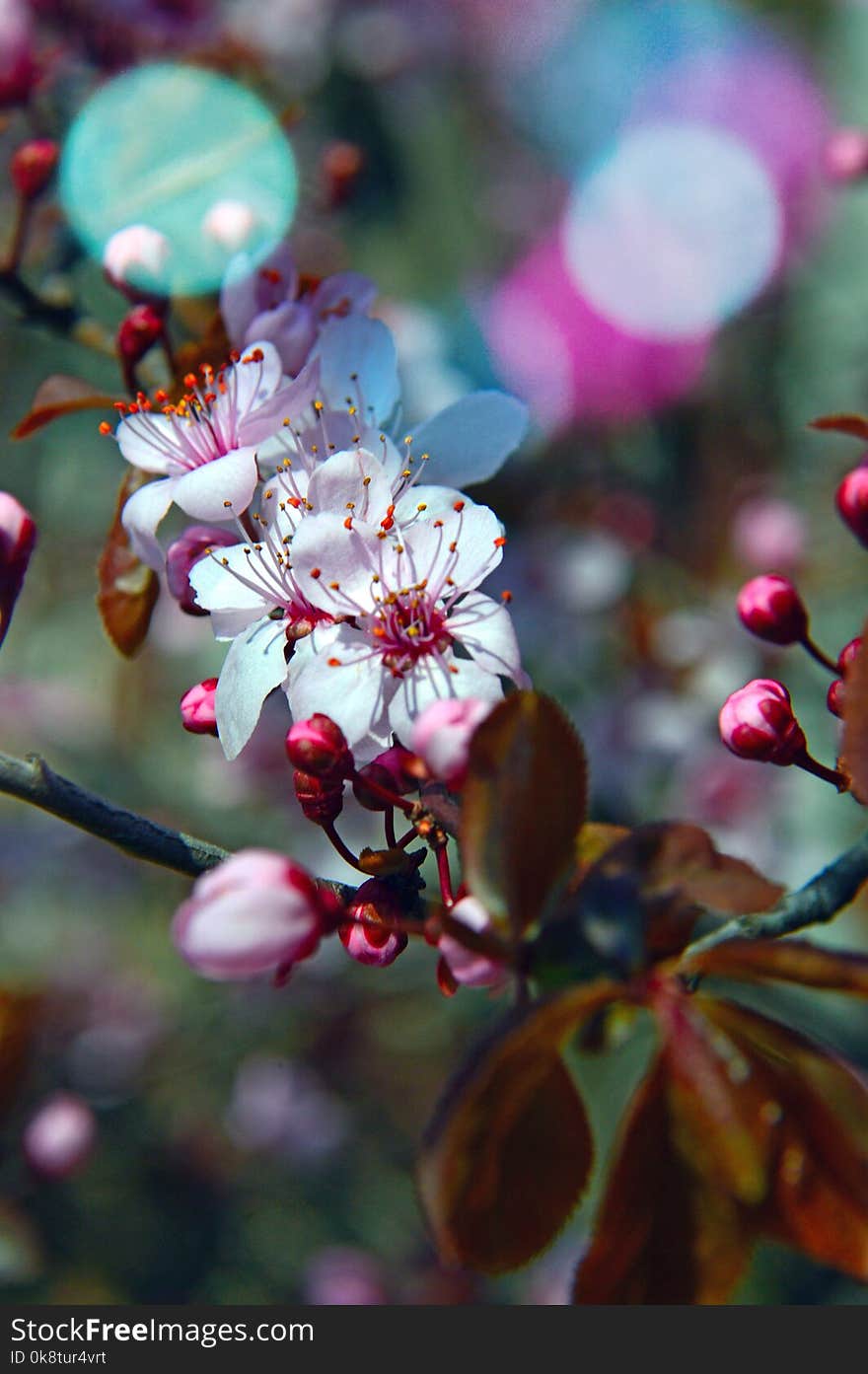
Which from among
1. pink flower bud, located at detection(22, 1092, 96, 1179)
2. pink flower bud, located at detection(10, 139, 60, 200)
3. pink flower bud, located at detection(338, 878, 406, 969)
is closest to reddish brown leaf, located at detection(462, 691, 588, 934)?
pink flower bud, located at detection(338, 878, 406, 969)

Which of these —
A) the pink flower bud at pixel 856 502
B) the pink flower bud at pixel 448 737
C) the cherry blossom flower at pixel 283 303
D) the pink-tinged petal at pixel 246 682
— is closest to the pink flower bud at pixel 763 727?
the pink flower bud at pixel 856 502

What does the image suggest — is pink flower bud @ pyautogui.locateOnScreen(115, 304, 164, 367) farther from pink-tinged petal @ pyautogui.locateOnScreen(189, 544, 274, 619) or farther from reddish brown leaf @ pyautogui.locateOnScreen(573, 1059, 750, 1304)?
reddish brown leaf @ pyautogui.locateOnScreen(573, 1059, 750, 1304)

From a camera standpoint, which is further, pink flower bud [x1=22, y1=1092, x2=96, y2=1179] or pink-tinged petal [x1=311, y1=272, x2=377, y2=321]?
pink flower bud [x1=22, y1=1092, x2=96, y2=1179]

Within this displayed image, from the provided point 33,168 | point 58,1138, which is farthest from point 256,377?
point 58,1138

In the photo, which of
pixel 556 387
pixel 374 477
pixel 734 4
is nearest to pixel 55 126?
pixel 374 477

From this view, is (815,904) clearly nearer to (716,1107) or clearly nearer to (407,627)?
(716,1107)

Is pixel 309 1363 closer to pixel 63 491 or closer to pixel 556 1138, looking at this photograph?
pixel 556 1138
